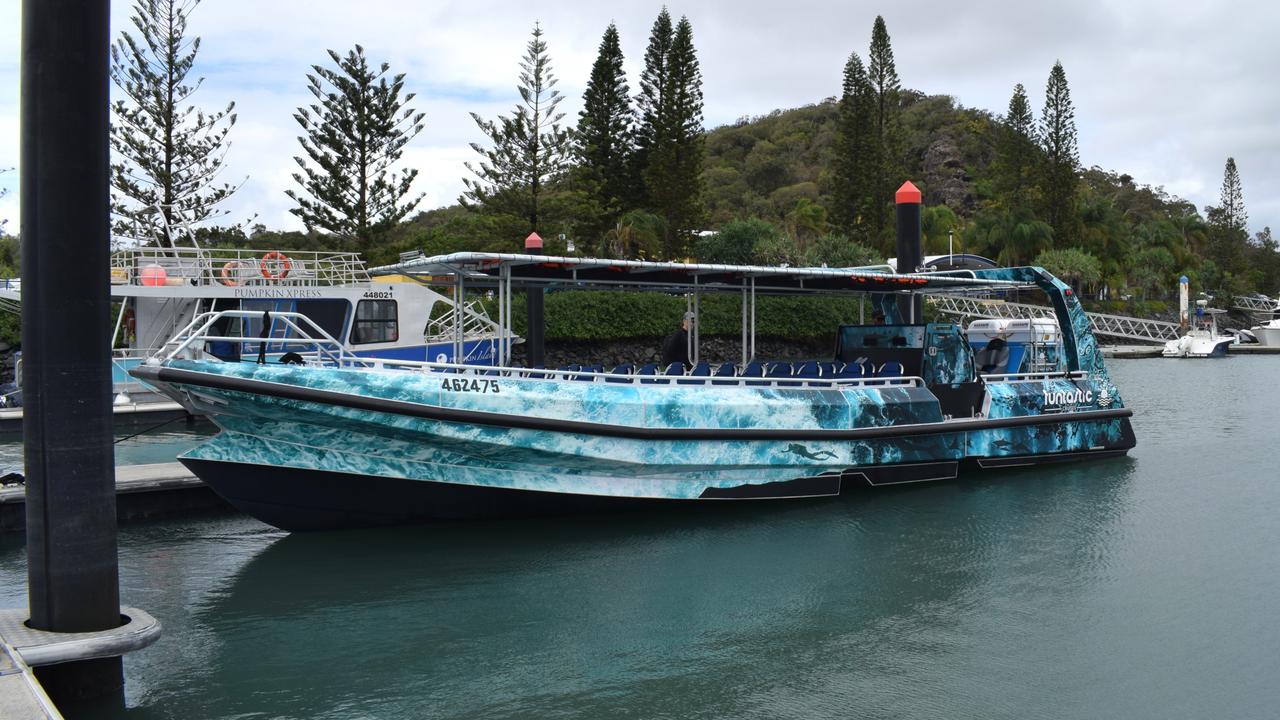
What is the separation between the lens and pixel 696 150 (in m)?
37.5

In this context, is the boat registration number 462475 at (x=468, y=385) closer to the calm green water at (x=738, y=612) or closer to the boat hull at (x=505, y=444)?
the boat hull at (x=505, y=444)

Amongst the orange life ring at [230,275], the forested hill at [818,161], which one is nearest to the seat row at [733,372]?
the orange life ring at [230,275]

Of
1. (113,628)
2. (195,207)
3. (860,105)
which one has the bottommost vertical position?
(113,628)

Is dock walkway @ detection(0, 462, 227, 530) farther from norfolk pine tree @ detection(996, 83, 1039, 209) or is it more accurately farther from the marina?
norfolk pine tree @ detection(996, 83, 1039, 209)

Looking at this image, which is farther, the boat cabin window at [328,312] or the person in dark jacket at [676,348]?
the boat cabin window at [328,312]

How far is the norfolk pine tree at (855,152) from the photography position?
43250mm

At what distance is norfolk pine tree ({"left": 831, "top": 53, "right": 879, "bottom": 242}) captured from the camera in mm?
43250

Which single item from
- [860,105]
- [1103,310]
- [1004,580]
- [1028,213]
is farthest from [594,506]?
[1103,310]

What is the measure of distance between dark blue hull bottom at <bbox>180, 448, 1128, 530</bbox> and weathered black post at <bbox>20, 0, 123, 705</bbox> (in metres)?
3.74

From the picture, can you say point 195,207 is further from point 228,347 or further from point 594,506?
point 594,506

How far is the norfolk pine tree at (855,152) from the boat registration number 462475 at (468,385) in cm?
3618

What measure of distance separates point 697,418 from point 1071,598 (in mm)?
3901

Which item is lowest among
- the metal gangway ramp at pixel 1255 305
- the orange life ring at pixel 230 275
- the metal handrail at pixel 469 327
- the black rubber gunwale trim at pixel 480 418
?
the black rubber gunwale trim at pixel 480 418

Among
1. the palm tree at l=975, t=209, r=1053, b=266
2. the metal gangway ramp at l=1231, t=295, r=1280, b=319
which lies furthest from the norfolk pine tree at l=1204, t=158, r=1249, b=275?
the palm tree at l=975, t=209, r=1053, b=266
